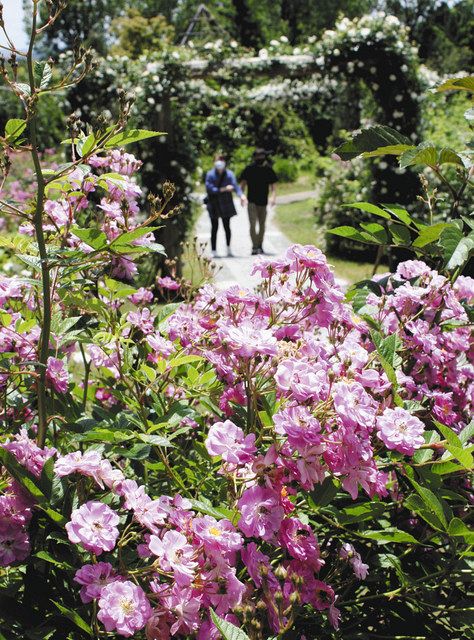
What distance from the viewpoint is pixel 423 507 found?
1.18m

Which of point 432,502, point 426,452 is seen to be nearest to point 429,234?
point 426,452

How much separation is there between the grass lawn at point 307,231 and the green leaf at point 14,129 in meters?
7.17

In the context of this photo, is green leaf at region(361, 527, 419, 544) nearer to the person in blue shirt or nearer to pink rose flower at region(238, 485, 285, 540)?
pink rose flower at region(238, 485, 285, 540)

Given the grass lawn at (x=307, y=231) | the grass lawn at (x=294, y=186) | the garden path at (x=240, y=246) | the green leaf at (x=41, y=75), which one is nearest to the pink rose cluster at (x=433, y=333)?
the green leaf at (x=41, y=75)

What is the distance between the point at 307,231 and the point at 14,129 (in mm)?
12877

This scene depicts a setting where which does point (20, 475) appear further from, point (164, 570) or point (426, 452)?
point (426, 452)

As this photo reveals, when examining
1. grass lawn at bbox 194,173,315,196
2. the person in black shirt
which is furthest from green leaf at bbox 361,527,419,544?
grass lawn at bbox 194,173,315,196

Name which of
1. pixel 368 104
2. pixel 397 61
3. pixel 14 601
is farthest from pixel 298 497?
pixel 368 104

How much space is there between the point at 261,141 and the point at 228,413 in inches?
876

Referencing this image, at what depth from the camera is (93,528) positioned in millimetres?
1067

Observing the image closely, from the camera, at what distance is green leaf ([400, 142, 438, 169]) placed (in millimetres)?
1513

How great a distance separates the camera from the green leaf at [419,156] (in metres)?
1.51

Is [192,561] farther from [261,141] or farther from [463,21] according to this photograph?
[463,21]

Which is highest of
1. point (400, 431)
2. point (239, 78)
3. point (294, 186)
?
point (239, 78)
